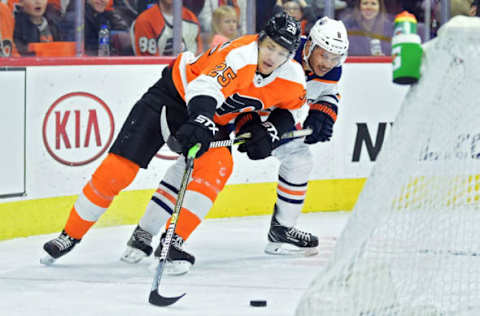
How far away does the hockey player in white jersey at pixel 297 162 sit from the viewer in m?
4.05

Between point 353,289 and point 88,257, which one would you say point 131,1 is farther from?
point 353,289

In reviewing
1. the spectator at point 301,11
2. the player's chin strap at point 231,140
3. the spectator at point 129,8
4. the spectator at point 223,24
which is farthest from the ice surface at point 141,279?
the spectator at point 301,11

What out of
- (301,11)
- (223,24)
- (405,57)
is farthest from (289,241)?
(405,57)

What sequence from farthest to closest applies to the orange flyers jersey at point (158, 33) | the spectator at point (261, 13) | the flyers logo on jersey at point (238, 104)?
the spectator at point (261, 13) → the orange flyers jersey at point (158, 33) → the flyers logo on jersey at point (238, 104)

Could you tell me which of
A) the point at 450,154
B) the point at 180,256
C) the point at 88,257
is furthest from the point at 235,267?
the point at 450,154

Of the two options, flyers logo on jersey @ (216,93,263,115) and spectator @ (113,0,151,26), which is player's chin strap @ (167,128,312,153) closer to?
flyers logo on jersey @ (216,93,263,115)

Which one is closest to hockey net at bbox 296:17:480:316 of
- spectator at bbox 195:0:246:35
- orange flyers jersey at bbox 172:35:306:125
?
orange flyers jersey at bbox 172:35:306:125

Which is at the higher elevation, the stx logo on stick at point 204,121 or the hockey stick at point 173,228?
the stx logo on stick at point 204,121

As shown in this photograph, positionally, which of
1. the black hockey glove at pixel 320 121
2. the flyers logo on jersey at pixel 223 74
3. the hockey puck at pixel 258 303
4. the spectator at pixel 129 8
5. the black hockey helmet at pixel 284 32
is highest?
the black hockey helmet at pixel 284 32

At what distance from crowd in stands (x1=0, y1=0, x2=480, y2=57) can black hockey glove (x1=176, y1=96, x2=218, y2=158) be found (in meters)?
1.24

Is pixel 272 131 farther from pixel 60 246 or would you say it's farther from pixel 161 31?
pixel 161 31

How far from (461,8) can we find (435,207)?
13.0 feet

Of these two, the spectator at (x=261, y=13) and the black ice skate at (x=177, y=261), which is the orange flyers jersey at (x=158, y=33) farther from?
the black ice skate at (x=177, y=261)

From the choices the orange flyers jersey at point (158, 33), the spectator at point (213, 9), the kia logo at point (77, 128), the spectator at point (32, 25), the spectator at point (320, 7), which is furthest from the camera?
the spectator at point (320, 7)
